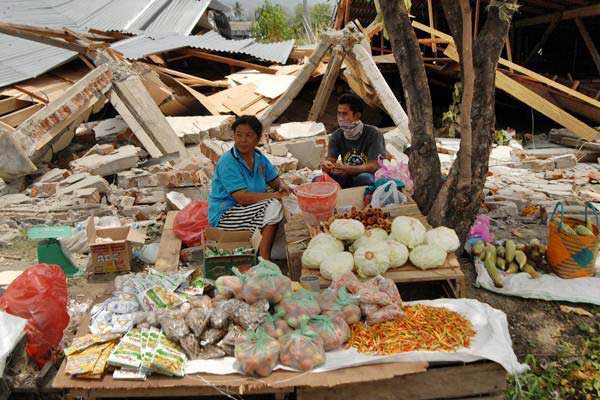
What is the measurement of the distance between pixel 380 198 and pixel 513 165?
17.2ft

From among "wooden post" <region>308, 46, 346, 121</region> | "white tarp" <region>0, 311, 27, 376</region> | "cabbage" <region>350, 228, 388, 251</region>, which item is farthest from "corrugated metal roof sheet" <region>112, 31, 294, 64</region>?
"white tarp" <region>0, 311, 27, 376</region>

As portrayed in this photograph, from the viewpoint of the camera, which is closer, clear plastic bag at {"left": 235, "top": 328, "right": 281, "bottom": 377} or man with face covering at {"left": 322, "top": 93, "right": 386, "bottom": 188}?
clear plastic bag at {"left": 235, "top": 328, "right": 281, "bottom": 377}

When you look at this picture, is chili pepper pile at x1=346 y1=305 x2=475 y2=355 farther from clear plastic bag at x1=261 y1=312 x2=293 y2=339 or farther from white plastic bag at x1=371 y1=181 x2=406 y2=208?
white plastic bag at x1=371 y1=181 x2=406 y2=208

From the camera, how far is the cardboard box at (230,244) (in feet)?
13.6

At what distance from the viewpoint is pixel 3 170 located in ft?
22.1

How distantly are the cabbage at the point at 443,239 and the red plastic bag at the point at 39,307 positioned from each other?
110 inches

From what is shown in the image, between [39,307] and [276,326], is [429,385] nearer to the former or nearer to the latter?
[276,326]

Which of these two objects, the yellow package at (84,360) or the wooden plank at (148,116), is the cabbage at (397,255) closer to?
the yellow package at (84,360)

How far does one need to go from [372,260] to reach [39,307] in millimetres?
2359

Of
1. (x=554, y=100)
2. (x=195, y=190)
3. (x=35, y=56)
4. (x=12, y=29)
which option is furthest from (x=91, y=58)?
(x=554, y=100)

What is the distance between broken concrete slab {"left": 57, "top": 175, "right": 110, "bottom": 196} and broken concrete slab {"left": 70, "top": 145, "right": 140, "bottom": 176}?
1.50ft

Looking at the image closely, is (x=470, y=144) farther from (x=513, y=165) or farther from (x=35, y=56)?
(x=35, y=56)

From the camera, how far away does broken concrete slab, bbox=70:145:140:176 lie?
7.52m

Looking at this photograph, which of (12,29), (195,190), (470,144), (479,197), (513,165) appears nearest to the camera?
(470,144)
